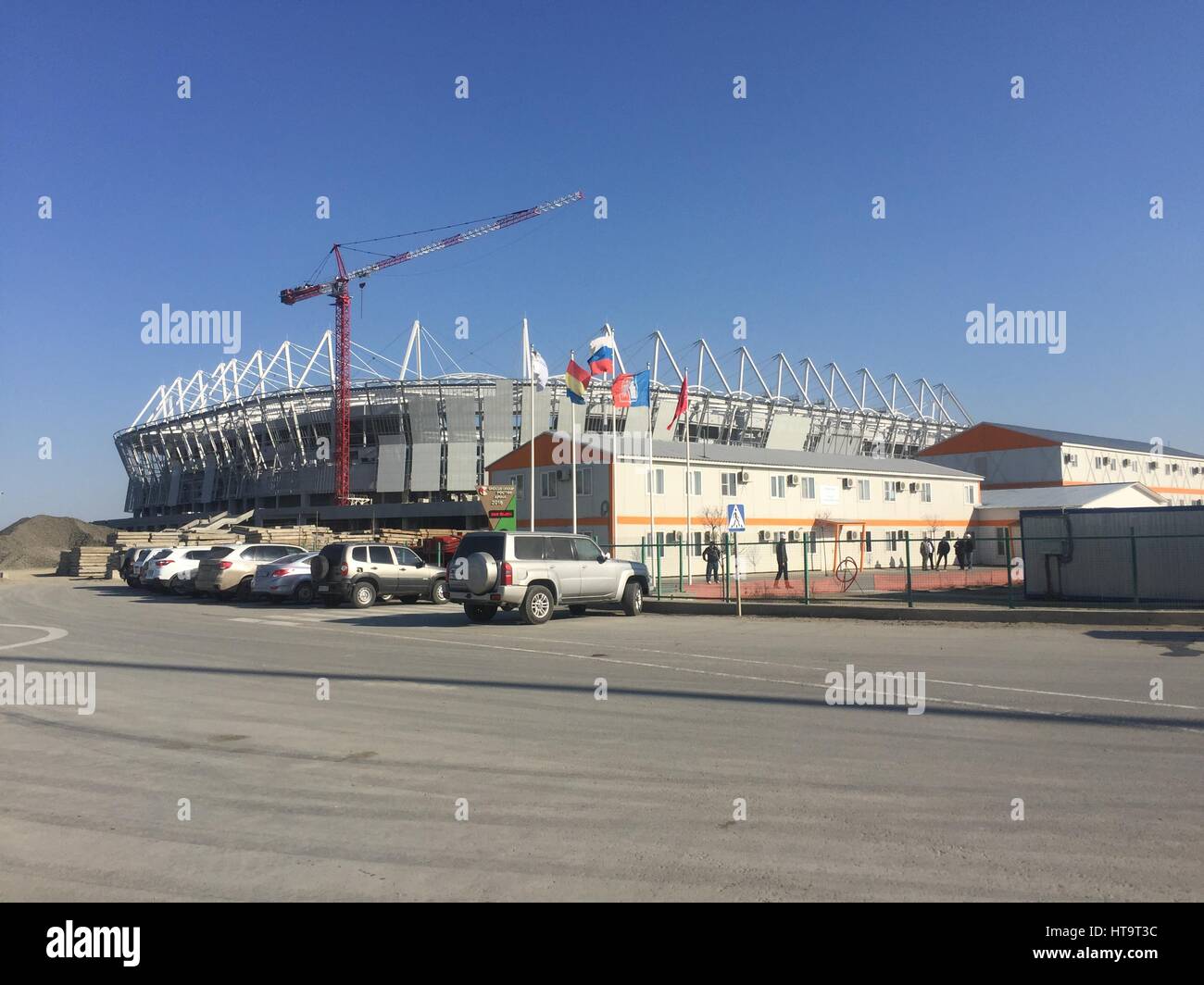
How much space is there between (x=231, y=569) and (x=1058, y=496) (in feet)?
166

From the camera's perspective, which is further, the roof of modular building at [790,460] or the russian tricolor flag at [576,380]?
the roof of modular building at [790,460]

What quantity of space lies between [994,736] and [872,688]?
303cm

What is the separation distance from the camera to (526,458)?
51.0 metres

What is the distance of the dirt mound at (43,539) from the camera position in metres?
76.5

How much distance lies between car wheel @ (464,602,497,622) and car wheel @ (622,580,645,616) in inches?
139

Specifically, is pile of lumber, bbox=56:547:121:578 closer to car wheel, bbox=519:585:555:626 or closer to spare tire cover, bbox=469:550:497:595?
spare tire cover, bbox=469:550:497:595

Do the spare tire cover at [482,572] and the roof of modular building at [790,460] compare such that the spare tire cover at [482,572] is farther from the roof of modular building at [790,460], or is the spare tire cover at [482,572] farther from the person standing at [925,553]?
the roof of modular building at [790,460]

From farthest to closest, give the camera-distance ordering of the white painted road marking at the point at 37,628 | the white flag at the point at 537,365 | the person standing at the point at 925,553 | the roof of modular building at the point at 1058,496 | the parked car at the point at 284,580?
the roof of modular building at the point at 1058,496, the white flag at the point at 537,365, the person standing at the point at 925,553, the parked car at the point at 284,580, the white painted road marking at the point at 37,628

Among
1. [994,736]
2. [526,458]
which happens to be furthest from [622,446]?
[994,736]

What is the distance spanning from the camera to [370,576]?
90.1 feet

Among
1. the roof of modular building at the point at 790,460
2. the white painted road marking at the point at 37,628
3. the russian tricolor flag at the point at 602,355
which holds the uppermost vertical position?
the russian tricolor flag at the point at 602,355

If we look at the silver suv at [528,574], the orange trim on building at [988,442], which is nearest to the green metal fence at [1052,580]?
the silver suv at [528,574]

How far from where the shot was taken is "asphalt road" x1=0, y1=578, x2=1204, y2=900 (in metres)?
5.16
